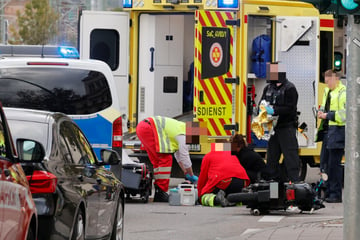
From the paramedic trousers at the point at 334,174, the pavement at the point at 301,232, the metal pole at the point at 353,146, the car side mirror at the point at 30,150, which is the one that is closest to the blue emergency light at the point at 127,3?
the paramedic trousers at the point at 334,174

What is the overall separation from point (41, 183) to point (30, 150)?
0.24 metres

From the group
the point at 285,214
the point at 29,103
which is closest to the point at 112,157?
the point at 29,103

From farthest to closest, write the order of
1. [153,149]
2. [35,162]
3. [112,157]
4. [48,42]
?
[48,42] → [153,149] → [112,157] → [35,162]

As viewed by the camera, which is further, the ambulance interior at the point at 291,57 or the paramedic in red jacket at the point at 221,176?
the ambulance interior at the point at 291,57

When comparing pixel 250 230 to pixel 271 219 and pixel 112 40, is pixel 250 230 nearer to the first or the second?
pixel 271 219

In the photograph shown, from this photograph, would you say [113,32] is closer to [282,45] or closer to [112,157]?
[282,45]

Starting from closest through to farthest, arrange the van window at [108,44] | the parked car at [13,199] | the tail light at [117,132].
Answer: the parked car at [13,199] < the tail light at [117,132] < the van window at [108,44]

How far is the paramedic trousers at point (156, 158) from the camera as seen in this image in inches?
629

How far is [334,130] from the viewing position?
15.6 meters

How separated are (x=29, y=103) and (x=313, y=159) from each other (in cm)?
712

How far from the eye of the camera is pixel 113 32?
711 inches

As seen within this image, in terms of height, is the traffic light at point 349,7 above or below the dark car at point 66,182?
above

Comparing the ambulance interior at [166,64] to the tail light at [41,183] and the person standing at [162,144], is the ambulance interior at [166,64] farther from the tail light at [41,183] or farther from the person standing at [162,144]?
the tail light at [41,183]

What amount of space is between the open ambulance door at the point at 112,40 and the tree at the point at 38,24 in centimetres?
4398
